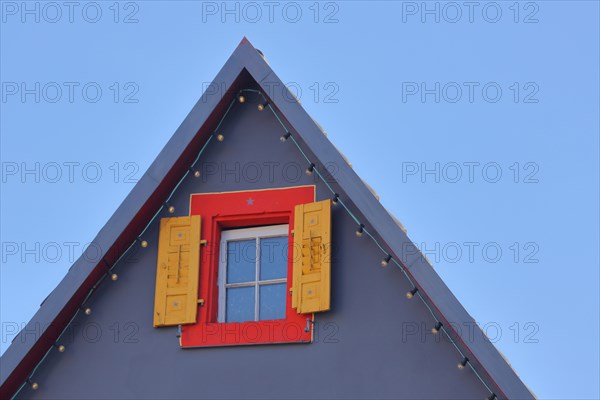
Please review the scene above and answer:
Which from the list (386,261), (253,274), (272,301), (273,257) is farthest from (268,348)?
(386,261)

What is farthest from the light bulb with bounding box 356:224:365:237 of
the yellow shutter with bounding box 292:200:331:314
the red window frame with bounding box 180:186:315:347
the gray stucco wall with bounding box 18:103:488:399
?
the red window frame with bounding box 180:186:315:347

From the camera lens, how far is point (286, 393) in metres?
11.6

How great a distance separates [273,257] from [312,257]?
56 cm

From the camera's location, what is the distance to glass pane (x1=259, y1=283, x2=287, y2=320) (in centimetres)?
1209

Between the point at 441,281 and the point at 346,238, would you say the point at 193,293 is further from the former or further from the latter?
the point at 441,281

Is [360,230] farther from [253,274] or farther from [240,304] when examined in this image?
[240,304]

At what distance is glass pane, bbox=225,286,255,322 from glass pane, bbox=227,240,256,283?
0.10 m

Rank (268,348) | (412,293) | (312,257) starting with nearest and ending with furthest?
(412,293)
(268,348)
(312,257)

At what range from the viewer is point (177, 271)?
40.0ft

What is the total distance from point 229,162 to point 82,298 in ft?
6.24

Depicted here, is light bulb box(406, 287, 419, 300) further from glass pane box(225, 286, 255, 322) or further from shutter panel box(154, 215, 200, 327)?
shutter panel box(154, 215, 200, 327)

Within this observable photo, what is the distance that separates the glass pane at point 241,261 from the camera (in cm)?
1234

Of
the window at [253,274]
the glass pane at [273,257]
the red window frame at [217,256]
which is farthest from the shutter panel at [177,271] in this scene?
the glass pane at [273,257]

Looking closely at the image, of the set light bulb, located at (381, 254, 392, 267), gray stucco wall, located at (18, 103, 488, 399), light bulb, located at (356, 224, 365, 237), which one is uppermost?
light bulb, located at (356, 224, 365, 237)
